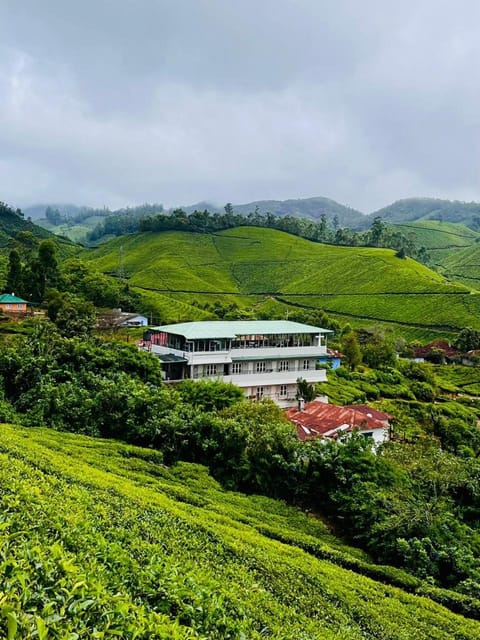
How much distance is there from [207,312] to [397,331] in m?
27.2

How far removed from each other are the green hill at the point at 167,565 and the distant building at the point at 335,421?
350 inches

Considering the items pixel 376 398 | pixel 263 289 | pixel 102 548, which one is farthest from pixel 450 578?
pixel 263 289

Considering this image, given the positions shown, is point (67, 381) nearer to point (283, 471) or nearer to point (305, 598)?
point (283, 471)

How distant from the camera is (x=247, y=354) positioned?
31.2m

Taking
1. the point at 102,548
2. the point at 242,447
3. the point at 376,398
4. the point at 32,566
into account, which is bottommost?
the point at 376,398

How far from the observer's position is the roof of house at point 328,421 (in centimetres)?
2337

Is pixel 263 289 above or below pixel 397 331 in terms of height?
above

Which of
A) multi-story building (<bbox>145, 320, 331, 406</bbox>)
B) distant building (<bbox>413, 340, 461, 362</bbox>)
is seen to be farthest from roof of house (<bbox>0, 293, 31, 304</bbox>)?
distant building (<bbox>413, 340, 461, 362</bbox>)

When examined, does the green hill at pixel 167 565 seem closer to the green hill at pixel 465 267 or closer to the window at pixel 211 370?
the window at pixel 211 370

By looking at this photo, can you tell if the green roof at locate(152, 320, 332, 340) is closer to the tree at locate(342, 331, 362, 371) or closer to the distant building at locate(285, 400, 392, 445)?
the distant building at locate(285, 400, 392, 445)

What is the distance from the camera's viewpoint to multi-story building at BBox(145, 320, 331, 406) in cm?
2973

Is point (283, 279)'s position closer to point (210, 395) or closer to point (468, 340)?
point (468, 340)

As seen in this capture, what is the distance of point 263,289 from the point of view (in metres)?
91.9

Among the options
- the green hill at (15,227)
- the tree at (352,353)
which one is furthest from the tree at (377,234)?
the tree at (352,353)
